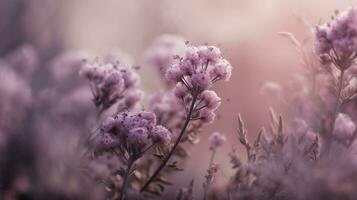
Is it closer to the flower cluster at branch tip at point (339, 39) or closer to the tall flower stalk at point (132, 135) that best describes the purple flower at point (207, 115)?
the tall flower stalk at point (132, 135)

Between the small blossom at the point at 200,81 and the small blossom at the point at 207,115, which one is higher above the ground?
the small blossom at the point at 200,81

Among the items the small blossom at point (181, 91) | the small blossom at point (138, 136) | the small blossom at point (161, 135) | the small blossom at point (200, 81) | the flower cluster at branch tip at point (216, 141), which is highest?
the flower cluster at branch tip at point (216, 141)

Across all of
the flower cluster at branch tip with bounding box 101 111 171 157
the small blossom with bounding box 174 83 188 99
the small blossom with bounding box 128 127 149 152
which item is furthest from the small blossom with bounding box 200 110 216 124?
the small blossom with bounding box 128 127 149 152

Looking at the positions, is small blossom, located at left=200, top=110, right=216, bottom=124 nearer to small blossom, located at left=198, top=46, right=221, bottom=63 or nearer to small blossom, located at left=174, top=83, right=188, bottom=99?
small blossom, located at left=174, top=83, right=188, bottom=99

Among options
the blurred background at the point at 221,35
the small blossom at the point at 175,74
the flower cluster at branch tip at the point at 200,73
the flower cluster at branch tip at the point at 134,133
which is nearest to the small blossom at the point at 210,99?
the flower cluster at branch tip at the point at 200,73

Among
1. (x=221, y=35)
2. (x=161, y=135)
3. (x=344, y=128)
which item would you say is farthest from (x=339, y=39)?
(x=221, y=35)

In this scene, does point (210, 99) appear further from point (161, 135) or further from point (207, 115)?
point (161, 135)
